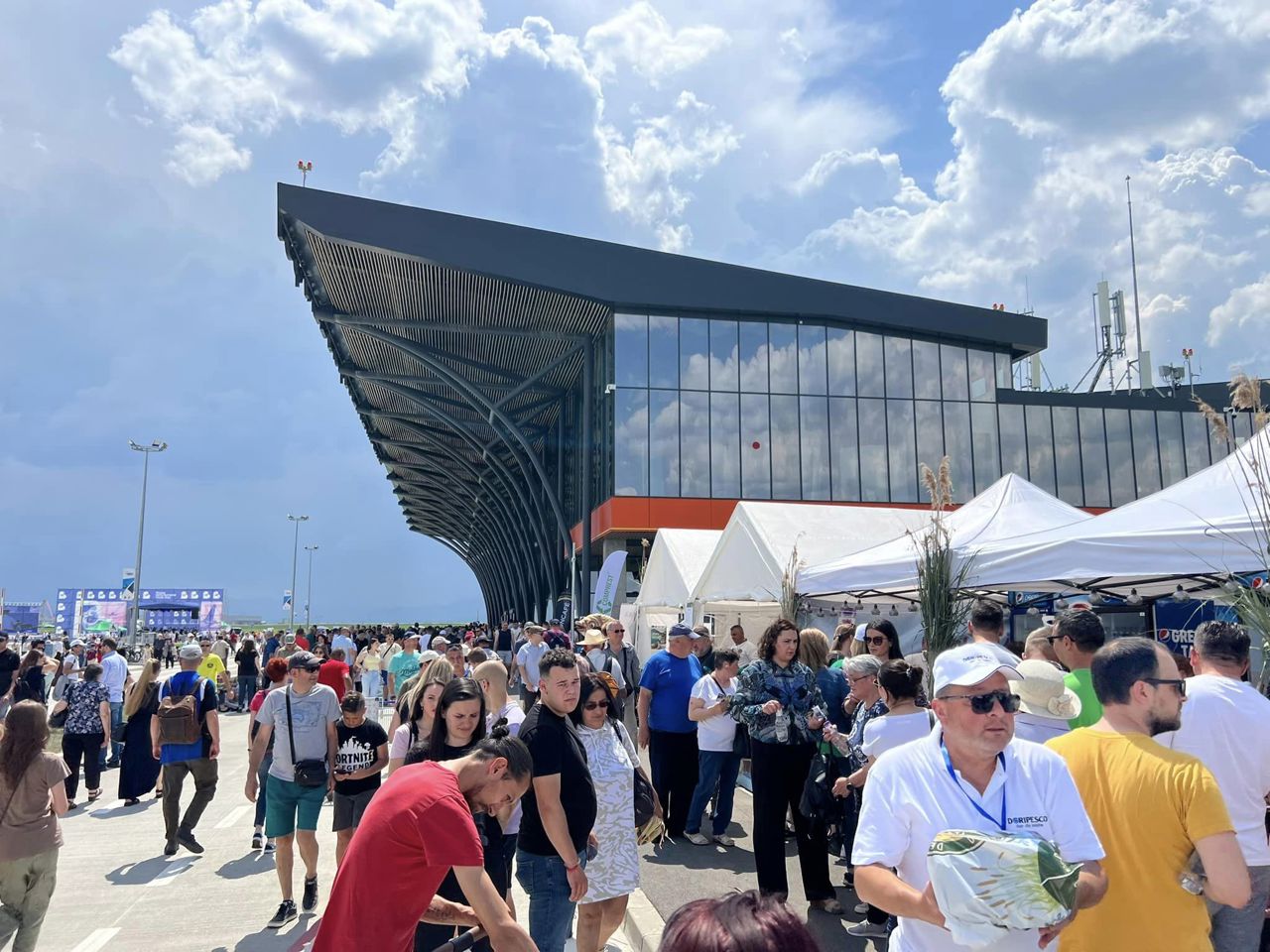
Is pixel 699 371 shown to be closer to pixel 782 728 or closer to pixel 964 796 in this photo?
pixel 782 728

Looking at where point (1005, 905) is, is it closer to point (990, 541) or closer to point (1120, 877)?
point (1120, 877)

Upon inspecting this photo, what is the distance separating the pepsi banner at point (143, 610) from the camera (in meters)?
56.4

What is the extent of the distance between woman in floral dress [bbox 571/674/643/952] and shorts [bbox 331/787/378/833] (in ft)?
7.37

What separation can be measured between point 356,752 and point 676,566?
9.73 metres

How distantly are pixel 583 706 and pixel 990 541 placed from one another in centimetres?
571

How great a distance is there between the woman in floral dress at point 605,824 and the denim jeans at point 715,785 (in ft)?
11.5

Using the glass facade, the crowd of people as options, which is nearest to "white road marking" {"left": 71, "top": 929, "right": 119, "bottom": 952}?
the crowd of people

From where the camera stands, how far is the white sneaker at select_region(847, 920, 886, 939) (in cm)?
554

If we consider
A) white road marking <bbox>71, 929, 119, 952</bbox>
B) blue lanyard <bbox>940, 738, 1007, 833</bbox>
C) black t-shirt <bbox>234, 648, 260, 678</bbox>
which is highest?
blue lanyard <bbox>940, 738, 1007, 833</bbox>

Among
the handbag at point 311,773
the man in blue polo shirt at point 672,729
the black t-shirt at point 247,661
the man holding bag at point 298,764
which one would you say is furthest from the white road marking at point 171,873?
the black t-shirt at point 247,661

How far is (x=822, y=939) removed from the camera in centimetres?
546

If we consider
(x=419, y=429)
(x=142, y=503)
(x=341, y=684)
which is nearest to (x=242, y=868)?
(x=341, y=684)

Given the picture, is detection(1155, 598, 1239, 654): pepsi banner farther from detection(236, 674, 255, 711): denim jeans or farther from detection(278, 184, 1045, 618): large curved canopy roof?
detection(278, 184, 1045, 618): large curved canopy roof

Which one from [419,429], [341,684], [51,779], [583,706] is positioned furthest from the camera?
[419,429]
